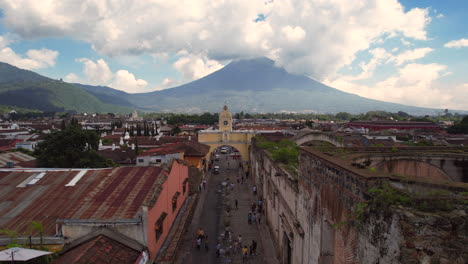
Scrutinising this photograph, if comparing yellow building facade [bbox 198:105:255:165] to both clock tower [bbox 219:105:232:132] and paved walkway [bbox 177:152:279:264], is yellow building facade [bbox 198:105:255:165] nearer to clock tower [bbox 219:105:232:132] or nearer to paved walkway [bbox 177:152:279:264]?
clock tower [bbox 219:105:232:132]

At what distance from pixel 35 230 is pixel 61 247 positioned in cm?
97

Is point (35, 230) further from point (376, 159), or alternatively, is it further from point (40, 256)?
point (376, 159)

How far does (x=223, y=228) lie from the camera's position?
579 inches

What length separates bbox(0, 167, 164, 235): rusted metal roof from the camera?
7.56m

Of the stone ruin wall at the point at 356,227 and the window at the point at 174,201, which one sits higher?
the stone ruin wall at the point at 356,227

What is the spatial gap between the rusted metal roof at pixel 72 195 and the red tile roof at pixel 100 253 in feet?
2.21

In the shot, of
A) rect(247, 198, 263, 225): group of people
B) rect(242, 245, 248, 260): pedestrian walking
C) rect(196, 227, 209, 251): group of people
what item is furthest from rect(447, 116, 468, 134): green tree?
rect(196, 227, 209, 251): group of people

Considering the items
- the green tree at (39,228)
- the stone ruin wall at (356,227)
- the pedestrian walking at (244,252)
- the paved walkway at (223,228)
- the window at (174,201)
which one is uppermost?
the stone ruin wall at (356,227)

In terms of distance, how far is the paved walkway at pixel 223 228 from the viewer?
11.7 metres

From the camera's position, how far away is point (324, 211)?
5996mm

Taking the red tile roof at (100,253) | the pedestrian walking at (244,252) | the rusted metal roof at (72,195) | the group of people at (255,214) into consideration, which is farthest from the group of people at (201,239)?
the red tile roof at (100,253)

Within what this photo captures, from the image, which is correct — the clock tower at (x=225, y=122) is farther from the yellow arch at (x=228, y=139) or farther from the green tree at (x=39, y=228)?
the green tree at (x=39, y=228)

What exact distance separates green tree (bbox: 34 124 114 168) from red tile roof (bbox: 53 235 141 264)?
1166 cm

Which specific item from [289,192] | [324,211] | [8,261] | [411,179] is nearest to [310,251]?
[324,211]
